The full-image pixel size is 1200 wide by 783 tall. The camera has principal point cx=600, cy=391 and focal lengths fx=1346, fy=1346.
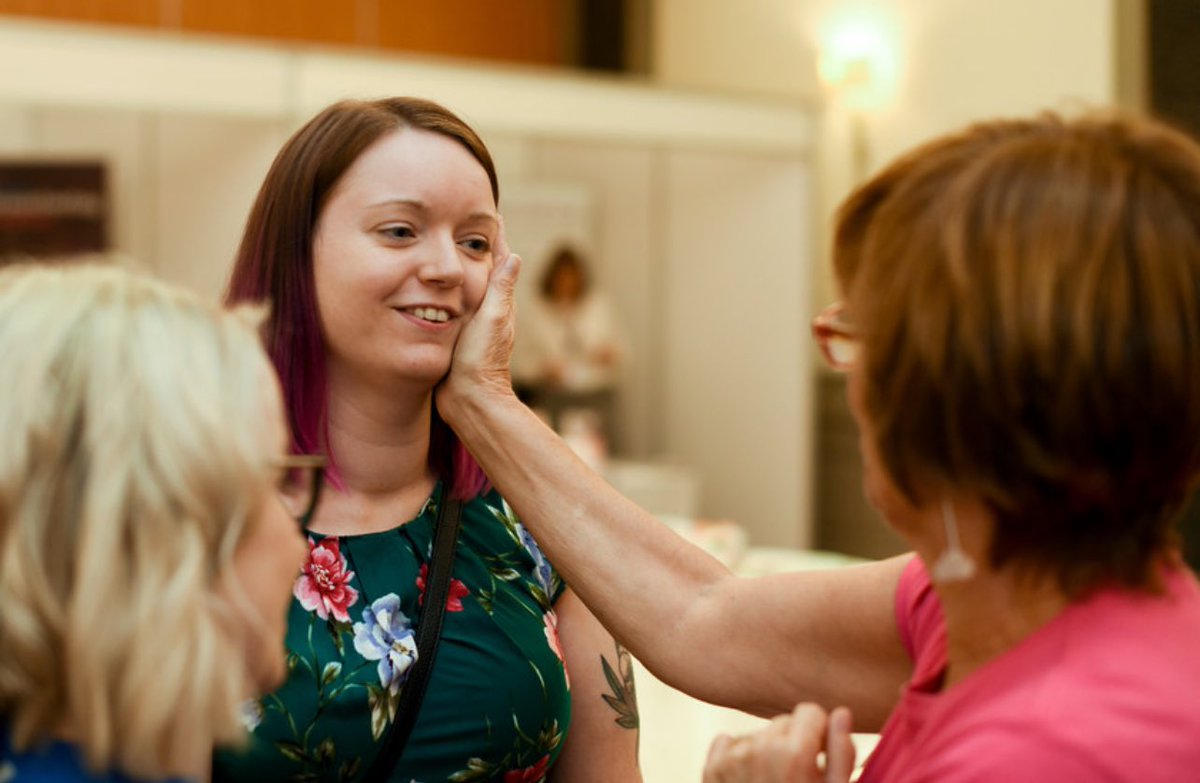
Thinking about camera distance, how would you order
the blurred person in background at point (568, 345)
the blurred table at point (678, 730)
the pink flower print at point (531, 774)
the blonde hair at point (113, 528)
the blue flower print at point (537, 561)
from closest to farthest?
the blonde hair at point (113, 528)
the pink flower print at point (531, 774)
the blue flower print at point (537, 561)
the blurred table at point (678, 730)
the blurred person in background at point (568, 345)

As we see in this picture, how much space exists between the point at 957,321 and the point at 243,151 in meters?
5.95

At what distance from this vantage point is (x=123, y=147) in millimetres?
6578

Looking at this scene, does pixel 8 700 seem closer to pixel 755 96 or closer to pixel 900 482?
pixel 900 482

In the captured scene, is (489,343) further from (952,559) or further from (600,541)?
(952,559)

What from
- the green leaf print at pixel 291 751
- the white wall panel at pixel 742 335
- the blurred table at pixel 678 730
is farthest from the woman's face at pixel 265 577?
the white wall panel at pixel 742 335

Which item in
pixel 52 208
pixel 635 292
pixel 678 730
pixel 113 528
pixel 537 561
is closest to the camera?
pixel 113 528

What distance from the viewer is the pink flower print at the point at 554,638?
149 cm

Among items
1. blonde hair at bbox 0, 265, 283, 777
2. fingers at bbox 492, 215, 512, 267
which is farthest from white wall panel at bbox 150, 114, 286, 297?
blonde hair at bbox 0, 265, 283, 777

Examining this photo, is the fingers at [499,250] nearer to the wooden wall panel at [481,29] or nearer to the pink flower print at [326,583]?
the pink flower print at [326,583]

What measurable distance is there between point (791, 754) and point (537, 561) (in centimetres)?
51

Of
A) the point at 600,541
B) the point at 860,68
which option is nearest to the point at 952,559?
the point at 600,541

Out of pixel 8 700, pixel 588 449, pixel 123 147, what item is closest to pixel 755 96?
pixel 588 449

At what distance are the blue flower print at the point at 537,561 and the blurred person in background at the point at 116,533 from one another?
655mm

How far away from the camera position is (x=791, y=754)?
3.64 feet
